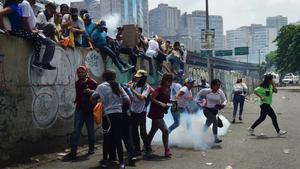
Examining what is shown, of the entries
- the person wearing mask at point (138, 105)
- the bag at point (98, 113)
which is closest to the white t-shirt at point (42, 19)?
the person wearing mask at point (138, 105)

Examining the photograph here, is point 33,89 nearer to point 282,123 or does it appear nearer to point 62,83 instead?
point 62,83

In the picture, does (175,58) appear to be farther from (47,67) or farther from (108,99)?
(108,99)

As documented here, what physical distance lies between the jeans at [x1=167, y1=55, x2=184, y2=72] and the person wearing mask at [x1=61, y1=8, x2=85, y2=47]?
25.1 feet

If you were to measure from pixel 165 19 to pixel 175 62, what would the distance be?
83.9 m

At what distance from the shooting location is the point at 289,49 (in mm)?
57062

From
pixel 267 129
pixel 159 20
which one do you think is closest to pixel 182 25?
pixel 159 20

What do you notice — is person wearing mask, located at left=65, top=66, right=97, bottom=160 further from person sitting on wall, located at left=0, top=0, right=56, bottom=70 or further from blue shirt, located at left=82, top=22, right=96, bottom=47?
blue shirt, located at left=82, top=22, right=96, bottom=47

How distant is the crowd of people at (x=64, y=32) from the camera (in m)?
8.34

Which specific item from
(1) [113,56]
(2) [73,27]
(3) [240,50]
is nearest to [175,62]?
(1) [113,56]

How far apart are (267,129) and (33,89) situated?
317 inches

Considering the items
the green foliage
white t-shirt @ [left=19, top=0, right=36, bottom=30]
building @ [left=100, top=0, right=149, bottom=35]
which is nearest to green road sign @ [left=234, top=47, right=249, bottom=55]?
building @ [left=100, top=0, right=149, bottom=35]

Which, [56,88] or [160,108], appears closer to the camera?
[160,108]

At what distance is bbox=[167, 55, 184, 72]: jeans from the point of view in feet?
60.0

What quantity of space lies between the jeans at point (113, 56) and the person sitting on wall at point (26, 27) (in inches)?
118
